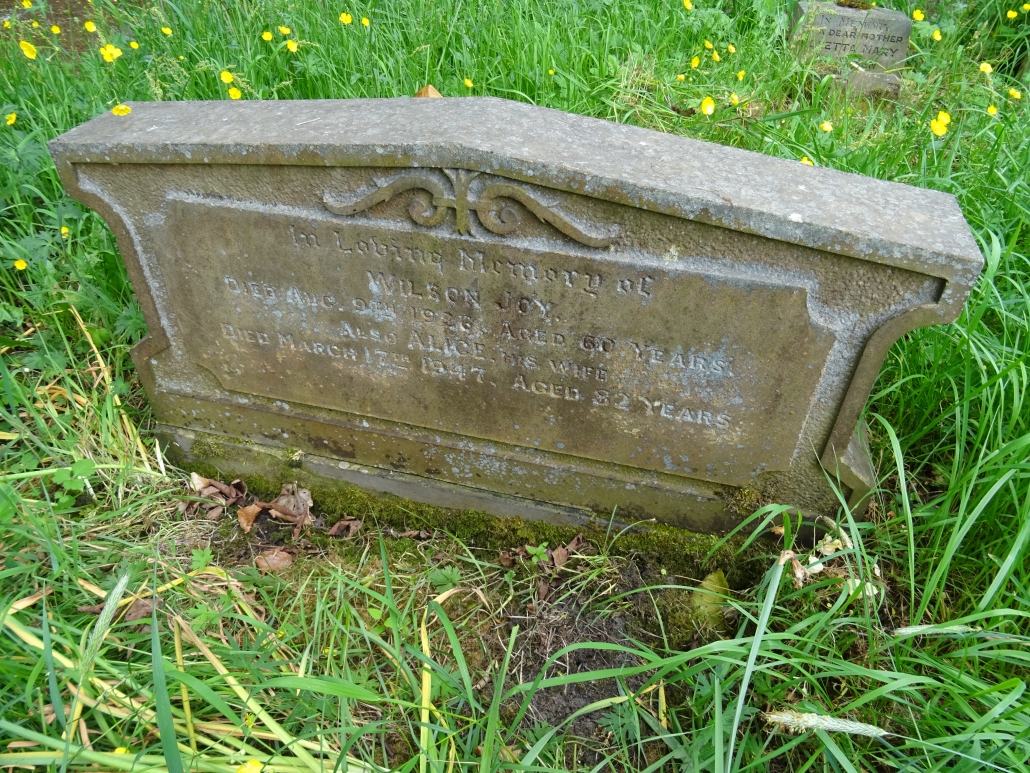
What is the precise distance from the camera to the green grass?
Result: 5.01 ft

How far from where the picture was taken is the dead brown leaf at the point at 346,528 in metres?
2.31

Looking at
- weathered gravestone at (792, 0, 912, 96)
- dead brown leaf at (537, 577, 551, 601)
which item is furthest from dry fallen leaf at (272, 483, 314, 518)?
weathered gravestone at (792, 0, 912, 96)

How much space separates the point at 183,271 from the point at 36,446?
36.3 inches

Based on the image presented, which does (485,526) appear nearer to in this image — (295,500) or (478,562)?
(478,562)

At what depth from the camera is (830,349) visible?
167 centimetres

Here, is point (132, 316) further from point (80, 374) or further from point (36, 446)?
point (36, 446)

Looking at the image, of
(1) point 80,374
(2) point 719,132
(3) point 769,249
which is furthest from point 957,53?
(1) point 80,374

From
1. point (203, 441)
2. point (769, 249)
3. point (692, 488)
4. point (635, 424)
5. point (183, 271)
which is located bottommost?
point (203, 441)

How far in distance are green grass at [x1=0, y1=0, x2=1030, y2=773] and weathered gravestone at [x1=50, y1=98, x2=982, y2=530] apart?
272 millimetres

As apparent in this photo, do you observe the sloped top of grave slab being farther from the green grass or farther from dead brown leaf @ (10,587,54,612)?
dead brown leaf @ (10,587,54,612)

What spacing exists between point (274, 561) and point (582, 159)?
158 centimetres

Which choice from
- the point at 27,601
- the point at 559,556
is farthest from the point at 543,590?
the point at 27,601

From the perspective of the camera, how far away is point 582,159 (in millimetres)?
1581

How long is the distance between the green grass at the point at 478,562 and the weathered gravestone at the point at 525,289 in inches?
10.7
